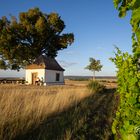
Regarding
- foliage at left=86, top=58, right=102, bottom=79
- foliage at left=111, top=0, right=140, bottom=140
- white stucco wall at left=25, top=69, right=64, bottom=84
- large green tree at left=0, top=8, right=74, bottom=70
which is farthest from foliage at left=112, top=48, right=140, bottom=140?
foliage at left=86, top=58, right=102, bottom=79

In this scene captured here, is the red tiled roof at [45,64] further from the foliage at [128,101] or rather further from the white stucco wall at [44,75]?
the foliage at [128,101]

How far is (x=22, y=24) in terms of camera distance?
166 ft

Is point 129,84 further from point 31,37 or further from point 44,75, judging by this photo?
point 31,37

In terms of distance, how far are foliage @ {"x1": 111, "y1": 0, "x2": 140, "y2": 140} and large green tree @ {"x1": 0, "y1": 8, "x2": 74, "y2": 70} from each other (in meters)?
44.0

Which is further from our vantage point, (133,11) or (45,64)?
(45,64)

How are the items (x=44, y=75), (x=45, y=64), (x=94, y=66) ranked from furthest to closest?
(x=94, y=66), (x=45, y=64), (x=44, y=75)

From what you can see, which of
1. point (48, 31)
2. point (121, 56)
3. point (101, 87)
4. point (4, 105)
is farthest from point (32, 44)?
point (121, 56)

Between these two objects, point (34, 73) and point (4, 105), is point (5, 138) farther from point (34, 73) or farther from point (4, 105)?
point (34, 73)

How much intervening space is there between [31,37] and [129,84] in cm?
4706

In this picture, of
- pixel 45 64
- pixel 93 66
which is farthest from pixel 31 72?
pixel 93 66

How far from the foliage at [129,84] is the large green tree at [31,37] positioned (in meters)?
44.0

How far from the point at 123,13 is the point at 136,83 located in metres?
1.74

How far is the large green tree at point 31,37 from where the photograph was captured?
4912cm

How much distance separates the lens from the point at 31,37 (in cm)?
5109
